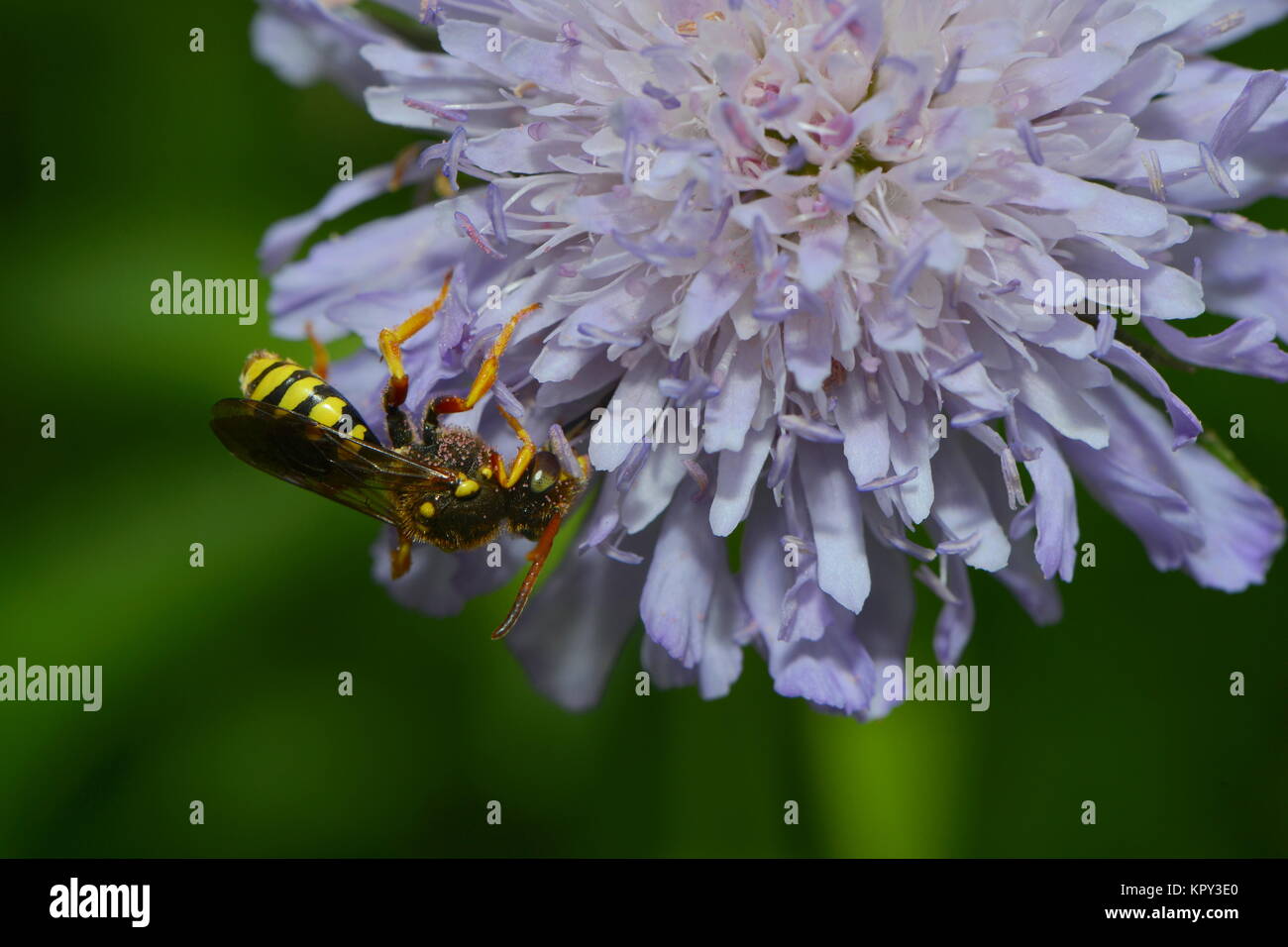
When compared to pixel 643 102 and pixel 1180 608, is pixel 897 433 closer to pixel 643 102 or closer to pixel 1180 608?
pixel 643 102

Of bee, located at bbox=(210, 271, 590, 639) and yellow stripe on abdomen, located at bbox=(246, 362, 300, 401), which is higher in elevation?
yellow stripe on abdomen, located at bbox=(246, 362, 300, 401)

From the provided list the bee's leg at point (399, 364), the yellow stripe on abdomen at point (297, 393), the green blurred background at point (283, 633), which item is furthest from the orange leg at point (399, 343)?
the green blurred background at point (283, 633)

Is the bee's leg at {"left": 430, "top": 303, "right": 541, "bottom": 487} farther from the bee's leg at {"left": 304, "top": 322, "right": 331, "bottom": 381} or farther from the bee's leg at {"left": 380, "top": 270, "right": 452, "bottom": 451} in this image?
the bee's leg at {"left": 304, "top": 322, "right": 331, "bottom": 381}

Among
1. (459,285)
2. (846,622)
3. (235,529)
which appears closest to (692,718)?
(846,622)


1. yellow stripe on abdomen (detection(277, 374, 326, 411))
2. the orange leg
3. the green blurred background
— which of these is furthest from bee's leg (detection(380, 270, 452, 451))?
Result: the green blurred background

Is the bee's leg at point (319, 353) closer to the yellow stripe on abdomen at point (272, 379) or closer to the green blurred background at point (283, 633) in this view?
the yellow stripe on abdomen at point (272, 379)

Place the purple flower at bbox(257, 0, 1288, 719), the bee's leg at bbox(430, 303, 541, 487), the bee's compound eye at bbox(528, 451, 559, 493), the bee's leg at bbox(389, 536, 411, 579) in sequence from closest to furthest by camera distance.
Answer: the purple flower at bbox(257, 0, 1288, 719), the bee's leg at bbox(430, 303, 541, 487), the bee's compound eye at bbox(528, 451, 559, 493), the bee's leg at bbox(389, 536, 411, 579)
